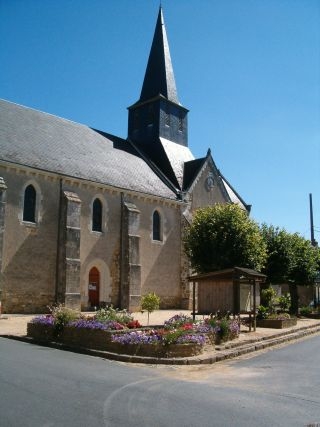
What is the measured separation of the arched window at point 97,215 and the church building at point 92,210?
6 centimetres

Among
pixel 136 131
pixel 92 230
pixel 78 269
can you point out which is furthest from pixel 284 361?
pixel 136 131

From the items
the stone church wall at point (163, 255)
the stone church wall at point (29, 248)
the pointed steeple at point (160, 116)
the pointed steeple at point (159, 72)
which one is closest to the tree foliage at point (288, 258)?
the stone church wall at point (163, 255)

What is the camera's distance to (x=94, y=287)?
77.7ft

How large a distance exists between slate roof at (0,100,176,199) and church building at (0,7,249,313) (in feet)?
0.26

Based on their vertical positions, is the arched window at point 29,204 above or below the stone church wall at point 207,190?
below

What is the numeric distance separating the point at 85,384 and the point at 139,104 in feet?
95.5

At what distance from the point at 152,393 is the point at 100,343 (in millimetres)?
4576

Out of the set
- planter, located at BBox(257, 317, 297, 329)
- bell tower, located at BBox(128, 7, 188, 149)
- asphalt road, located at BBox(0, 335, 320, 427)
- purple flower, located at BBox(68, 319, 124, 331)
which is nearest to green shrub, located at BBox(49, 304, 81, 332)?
purple flower, located at BBox(68, 319, 124, 331)

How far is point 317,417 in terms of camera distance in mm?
5891

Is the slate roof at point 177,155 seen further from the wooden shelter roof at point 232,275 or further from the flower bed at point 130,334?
the flower bed at point 130,334

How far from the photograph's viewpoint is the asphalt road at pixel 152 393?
5.60 metres

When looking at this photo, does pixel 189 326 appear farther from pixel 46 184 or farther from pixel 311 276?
pixel 311 276

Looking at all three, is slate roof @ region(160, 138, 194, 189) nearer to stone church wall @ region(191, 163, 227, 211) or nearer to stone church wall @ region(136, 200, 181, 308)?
stone church wall @ region(191, 163, 227, 211)

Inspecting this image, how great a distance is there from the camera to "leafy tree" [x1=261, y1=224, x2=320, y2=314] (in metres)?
23.0
